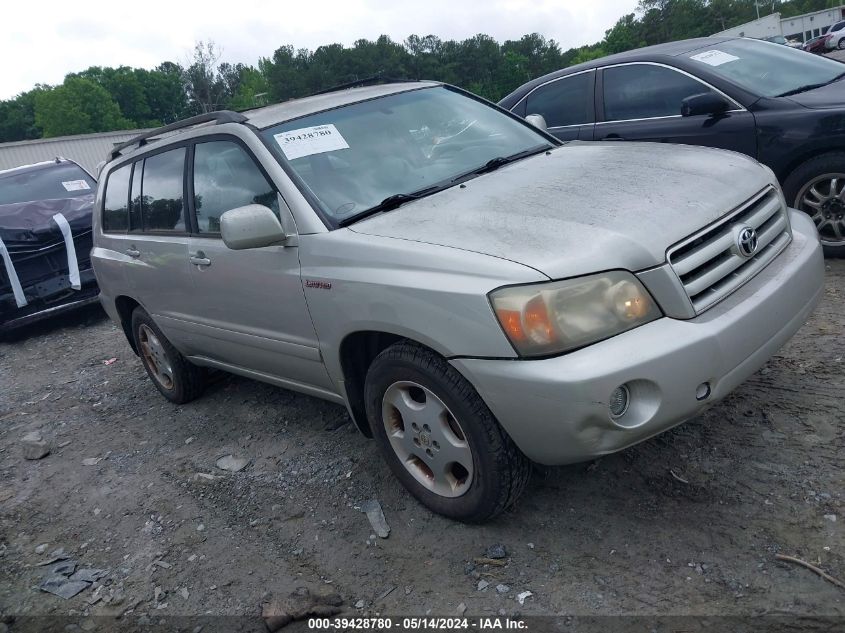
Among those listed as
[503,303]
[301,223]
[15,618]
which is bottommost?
[15,618]

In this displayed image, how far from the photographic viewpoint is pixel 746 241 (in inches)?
107

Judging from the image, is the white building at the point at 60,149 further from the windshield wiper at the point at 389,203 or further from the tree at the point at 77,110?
the tree at the point at 77,110

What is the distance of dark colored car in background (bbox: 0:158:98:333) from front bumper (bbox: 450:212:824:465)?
21.3 feet

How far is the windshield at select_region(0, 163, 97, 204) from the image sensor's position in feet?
26.7

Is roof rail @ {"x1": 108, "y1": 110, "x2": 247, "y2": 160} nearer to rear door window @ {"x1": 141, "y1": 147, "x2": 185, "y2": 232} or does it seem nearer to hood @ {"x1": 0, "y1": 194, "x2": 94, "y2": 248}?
rear door window @ {"x1": 141, "y1": 147, "x2": 185, "y2": 232}

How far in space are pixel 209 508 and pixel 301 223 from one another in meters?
1.49

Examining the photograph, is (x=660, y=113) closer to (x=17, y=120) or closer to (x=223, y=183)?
(x=223, y=183)

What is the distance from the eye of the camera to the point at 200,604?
2797mm

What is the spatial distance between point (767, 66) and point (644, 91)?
0.90 meters

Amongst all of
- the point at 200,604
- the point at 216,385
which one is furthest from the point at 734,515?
the point at 216,385

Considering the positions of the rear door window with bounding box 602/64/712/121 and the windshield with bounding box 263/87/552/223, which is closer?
the windshield with bounding box 263/87/552/223

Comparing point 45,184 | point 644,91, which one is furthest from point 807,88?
point 45,184

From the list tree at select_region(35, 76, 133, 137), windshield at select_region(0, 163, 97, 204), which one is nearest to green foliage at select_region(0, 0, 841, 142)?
tree at select_region(35, 76, 133, 137)

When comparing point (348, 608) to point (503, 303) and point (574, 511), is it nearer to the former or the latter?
point (574, 511)
